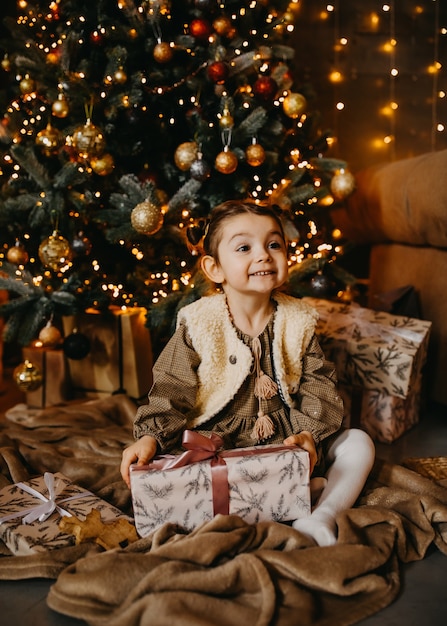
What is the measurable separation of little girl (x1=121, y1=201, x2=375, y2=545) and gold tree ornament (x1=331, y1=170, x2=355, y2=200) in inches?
27.9

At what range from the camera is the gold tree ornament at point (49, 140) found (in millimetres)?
1780

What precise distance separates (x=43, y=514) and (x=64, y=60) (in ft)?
4.16

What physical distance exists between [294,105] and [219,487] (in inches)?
48.3

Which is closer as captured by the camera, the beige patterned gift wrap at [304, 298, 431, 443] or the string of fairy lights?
the beige patterned gift wrap at [304, 298, 431, 443]

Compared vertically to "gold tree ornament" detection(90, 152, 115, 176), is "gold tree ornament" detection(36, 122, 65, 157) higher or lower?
higher

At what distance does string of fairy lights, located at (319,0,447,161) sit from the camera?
270cm

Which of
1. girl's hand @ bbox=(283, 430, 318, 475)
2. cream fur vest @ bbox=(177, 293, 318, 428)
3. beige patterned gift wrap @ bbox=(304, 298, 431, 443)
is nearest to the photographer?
girl's hand @ bbox=(283, 430, 318, 475)

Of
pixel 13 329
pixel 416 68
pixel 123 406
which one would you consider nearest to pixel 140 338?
pixel 123 406

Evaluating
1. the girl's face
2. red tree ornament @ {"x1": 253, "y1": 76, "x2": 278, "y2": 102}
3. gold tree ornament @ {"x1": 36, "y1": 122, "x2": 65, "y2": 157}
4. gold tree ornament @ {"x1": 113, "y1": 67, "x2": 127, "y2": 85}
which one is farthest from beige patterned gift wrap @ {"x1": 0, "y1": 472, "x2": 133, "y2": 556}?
red tree ornament @ {"x1": 253, "y1": 76, "x2": 278, "y2": 102}

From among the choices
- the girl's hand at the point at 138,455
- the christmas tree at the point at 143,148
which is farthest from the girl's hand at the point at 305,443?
the christmas tree at the point at 143,148

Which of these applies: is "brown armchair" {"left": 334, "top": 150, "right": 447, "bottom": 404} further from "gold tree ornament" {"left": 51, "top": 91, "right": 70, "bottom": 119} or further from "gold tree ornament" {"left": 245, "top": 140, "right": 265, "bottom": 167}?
"gold tree ornament" {"left": 51, "top": 91, "right": 70, "bottom": 119}

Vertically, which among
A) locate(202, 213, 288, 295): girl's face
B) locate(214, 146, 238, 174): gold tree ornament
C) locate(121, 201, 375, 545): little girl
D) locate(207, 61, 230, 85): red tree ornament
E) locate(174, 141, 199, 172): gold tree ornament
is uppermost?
locate(207, 61, 230, 85): red tree ornament

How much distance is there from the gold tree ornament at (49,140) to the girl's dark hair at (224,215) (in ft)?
2.38

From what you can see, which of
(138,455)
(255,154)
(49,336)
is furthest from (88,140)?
(138,455)
